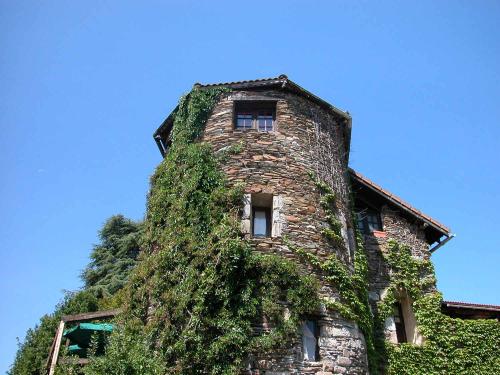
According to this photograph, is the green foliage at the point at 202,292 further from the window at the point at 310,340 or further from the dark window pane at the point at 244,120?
the dark window pane at the point at 244,120

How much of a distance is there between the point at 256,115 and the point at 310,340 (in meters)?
6.49

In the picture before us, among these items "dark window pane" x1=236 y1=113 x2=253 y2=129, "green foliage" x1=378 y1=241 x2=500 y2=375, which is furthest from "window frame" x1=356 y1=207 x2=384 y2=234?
"dark window pane" x1=236 y1=113 x2=253 y2=129

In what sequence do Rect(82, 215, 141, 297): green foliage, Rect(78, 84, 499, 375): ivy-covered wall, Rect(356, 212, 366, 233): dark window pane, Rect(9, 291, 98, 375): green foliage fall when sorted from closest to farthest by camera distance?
Rect(78, 84, 499, 375): ivy-covered wall, Rect(356, 212, 366, 233): dark window pane, Rect(9, 291, 98, 375): green foliage, Rect(82, 215, 141, 297): green foliage

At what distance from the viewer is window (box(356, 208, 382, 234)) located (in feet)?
49.6

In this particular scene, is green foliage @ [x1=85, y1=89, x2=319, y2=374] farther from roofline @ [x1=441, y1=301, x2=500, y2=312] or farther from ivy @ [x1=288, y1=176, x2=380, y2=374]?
roofline @ [x1=441, y1=301, x2=500, y2=312]

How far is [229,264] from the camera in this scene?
915 centimetres

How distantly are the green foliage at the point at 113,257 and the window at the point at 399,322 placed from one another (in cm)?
1676

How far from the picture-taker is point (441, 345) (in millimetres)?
12664

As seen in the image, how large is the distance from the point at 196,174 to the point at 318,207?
320cm

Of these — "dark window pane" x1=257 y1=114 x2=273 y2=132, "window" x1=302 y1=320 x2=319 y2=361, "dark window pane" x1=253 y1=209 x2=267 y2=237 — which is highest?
"dark window pane" x1=257 y1=114 x2=273 y2=132

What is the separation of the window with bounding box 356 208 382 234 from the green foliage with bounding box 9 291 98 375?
14136 millimetres

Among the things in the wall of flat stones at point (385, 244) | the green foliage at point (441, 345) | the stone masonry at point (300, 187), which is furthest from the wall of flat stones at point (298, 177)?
the green foliage at point (441, 345)

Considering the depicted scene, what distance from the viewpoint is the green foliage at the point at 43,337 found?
64.6 ft

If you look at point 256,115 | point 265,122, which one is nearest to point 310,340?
point 265,122
